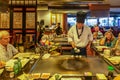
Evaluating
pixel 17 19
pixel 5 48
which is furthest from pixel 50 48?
pixel 17 19

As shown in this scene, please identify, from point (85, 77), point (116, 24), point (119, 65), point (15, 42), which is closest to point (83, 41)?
point (119, 65)

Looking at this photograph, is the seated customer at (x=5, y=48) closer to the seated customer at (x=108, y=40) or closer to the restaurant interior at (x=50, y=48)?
the restaurant interior at (x=50, y=48)

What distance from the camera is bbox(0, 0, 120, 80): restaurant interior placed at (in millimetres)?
2855

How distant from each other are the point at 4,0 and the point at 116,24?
1563cm

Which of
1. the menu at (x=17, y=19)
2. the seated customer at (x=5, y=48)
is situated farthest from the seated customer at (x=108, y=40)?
the menu at (x=17, y=19)

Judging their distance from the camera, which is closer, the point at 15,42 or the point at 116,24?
the point at 15,42

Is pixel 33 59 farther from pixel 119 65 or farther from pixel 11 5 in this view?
pixel 11 5

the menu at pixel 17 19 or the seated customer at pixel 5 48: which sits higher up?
the menu at pixel 17 19

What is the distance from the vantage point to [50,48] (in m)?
5.17

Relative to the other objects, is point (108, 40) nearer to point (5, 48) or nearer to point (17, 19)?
point (5, 48)

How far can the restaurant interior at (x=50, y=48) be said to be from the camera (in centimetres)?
286

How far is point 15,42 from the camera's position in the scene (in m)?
7.95

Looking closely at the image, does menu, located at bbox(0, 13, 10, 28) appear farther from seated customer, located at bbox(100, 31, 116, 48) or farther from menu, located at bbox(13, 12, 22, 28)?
seated customer, located at bbox(100, 31, 116, 48)

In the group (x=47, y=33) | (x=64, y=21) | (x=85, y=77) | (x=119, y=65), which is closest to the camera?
(x=85, y=77)
